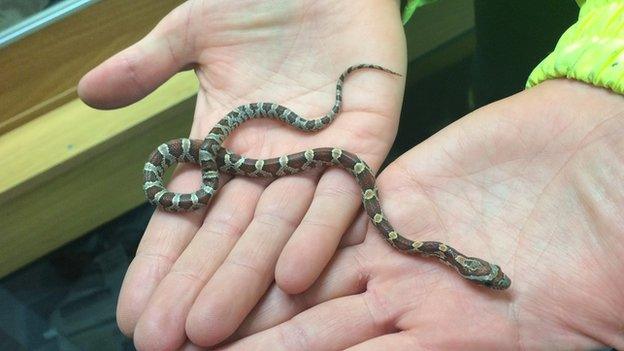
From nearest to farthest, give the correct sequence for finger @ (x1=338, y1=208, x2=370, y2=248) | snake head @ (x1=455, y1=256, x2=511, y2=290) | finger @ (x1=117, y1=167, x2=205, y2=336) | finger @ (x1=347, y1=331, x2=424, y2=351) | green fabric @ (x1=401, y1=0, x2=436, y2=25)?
1. finger @ (x1=347, y1=331, x2=424, y2=351)
2. snake head @ (x1=455, y1=256, x2=511, y2=290)
3. finger @ (x1=117, y1=167, x2=205, y2=336)
4. finger @ (x1=338, y1=208, x2=370, y2=248)
5. green fabric @ (x1=401, y1=0, x2=436, y2=25)

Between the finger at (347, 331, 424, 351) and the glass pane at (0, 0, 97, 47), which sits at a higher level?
the glass pane at (0, 0, 97, 47)

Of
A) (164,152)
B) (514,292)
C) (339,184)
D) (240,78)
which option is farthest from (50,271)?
(514,292)

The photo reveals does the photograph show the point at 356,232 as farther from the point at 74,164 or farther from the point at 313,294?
the point at 74,164

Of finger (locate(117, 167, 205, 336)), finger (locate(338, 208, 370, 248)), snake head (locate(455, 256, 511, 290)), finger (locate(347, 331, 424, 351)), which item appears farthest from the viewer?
finger (locate(338, 208, 370, 248))

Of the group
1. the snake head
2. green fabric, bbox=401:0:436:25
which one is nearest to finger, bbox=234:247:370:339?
the snake head

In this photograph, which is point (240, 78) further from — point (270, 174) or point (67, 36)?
point (67, 36)

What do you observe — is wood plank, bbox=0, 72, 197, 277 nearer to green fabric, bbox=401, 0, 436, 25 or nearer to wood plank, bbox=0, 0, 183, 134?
wood plank, bbox=0, 0, 183, 134
